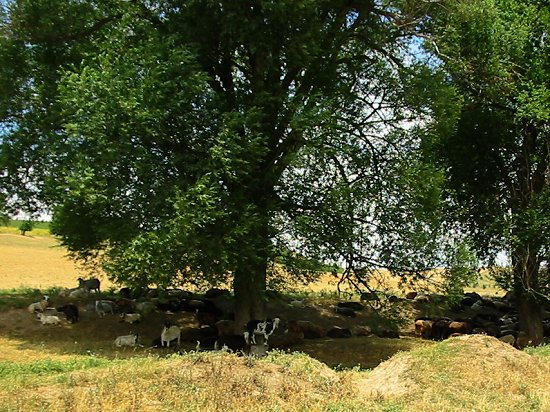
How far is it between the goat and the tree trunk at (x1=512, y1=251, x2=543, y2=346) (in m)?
9.21

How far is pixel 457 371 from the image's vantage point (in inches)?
441

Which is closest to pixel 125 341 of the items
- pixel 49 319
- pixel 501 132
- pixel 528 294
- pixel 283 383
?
pixel 49 319

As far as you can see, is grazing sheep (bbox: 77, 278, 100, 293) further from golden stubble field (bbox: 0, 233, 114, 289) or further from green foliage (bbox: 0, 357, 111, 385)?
green foliage (bbox: 0, 357, 111, 385)

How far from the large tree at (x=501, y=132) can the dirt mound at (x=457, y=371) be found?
7.34 metres

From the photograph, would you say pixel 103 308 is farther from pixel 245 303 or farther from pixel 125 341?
pixel 245 303

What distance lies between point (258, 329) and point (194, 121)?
19.9 feet

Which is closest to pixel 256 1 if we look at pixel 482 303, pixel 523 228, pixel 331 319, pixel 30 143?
pixel 30 143

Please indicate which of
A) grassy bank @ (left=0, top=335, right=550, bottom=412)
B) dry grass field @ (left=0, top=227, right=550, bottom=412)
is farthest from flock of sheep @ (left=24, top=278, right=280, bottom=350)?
grassy bank @ (left=0, top=335, right=550, bottom=412)

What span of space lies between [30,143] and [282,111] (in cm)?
817

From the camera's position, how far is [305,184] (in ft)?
Answer: 59.2

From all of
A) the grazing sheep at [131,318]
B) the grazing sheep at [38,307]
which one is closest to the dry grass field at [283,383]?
the grazing sheep at [131,318]

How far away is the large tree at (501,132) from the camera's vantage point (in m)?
18.6

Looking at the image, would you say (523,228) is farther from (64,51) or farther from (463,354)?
(64,51)

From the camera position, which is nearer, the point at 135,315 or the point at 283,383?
the point at 283,383
